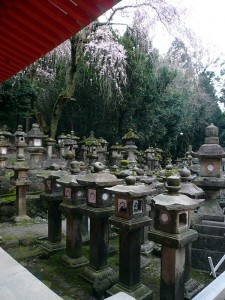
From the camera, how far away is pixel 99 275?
12.9 ft

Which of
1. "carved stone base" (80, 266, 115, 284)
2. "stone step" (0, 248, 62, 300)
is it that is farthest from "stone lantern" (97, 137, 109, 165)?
"stone step" (0, 248, 62, 300)

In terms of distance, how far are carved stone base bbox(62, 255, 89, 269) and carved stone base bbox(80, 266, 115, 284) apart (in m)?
0.33

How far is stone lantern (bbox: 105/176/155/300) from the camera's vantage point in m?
3.49

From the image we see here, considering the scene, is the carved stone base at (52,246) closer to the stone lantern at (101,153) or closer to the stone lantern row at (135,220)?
the stone lantern row at (135,220)

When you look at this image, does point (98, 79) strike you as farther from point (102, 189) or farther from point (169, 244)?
point (169, 244)

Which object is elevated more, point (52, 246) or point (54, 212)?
point (54, 212)

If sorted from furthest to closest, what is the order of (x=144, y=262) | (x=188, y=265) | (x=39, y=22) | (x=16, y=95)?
(x=16, y=95) < (x=144, y=262) < (x=188, y=265) < (x=39, y=22)

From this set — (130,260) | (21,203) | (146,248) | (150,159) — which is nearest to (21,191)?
(21,203)

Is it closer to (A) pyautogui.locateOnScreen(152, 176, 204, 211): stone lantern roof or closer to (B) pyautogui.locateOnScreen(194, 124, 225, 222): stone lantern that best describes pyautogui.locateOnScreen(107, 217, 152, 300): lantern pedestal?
(A) pyautogui.locateOnScreen(152, 176, 204, 211): stone lantern roof

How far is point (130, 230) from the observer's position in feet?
11.4

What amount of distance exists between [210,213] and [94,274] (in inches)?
94.7

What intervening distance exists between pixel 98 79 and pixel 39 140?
A: 24.4ft

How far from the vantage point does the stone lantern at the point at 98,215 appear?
3936 mm

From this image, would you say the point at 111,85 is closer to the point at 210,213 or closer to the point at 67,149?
the point at 67,149
